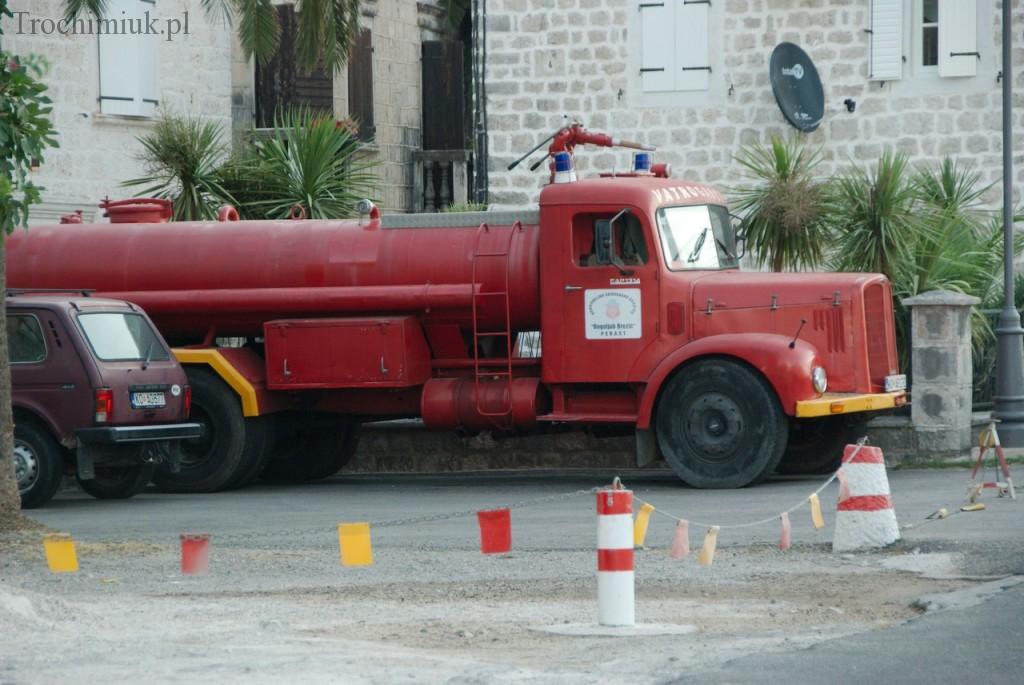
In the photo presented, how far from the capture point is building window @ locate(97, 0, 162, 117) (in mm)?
28625

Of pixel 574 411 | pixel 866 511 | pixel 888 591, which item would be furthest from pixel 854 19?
pixel 888 591

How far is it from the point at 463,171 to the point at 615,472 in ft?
41.8

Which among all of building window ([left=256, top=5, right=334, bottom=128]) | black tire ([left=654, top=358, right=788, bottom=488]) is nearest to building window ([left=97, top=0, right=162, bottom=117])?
building window ([left=256, top=5, right=334, bottom=128])

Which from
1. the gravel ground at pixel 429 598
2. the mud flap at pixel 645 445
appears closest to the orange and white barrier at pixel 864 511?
the gravel ground at pixel 429 598

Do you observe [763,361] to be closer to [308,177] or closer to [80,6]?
[80,6]

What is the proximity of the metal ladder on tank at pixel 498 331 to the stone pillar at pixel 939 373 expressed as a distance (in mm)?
3727

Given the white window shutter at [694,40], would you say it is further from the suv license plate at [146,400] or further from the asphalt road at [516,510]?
the suv license plate at [146,400]

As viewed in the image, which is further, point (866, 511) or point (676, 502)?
point (676, 502)

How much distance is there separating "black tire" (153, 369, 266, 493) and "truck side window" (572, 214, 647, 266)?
A: 3429mm

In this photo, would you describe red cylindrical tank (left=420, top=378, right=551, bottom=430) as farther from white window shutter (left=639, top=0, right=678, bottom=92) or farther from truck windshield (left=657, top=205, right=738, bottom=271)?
white window shutter (left=639, top=0, right=678, bottom=92)

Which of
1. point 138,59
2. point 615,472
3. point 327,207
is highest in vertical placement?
point 138,59

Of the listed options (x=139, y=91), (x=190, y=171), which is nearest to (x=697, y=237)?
(x=190, y=171)

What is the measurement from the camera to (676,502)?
1612 centimetres

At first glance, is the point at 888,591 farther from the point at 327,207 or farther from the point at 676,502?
the point at 327,207
